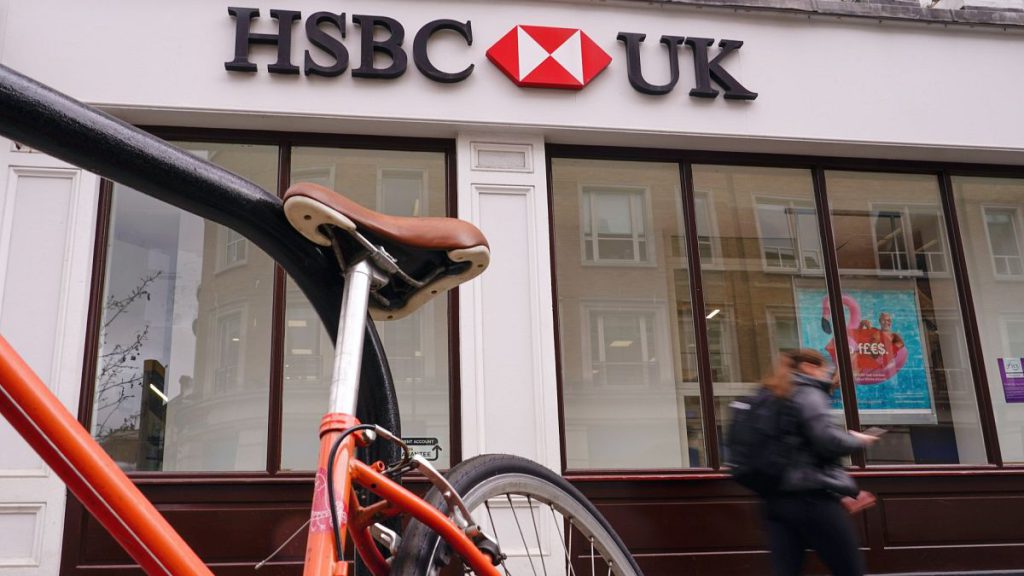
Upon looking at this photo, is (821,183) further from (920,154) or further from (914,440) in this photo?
(914,440)

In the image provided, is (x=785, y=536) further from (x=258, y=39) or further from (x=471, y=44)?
(x=258, y=39)

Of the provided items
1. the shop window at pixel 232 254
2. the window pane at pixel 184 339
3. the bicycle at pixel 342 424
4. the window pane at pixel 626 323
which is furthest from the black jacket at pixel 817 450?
the shop window at pixel 232 254

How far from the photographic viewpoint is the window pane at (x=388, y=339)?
6453 mm

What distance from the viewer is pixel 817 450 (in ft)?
14.7

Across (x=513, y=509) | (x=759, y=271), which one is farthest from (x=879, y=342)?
(x=513, y=509)

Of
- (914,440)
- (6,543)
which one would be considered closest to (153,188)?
(6,543)

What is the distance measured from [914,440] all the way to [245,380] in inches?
224

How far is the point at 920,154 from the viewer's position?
7.61 metres

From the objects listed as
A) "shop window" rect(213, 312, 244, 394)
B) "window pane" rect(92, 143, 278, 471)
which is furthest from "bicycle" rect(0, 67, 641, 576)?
"shop window" rect(213, 312, 244, 394)

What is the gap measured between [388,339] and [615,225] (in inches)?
89.4

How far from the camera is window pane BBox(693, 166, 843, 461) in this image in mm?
7328

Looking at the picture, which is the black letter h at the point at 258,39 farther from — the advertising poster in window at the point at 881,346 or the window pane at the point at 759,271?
the advertising poster in window at the point at 881,346

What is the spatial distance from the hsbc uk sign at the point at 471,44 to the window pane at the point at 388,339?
0.72 m

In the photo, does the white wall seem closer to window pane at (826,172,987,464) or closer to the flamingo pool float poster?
window pane at (826,172,987,464)
